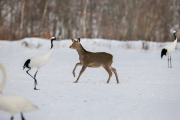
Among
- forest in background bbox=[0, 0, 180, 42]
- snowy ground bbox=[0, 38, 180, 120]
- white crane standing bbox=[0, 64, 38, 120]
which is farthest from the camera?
forest in background bbox=[0, 0, 180, 42]

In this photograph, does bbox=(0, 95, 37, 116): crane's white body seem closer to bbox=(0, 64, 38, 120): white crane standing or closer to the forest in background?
bbox=(0, 64, 38, 120): white crane standing

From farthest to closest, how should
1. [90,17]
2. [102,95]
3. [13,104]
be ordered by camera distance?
[90,17] < [102,95] < [13,104]

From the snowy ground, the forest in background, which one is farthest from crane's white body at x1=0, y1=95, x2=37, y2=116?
the forest in background

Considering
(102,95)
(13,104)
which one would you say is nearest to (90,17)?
(102,95)

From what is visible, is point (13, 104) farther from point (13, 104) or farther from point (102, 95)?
point (102, 95)

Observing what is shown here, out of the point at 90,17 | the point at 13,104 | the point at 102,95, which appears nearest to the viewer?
the point at 13,104

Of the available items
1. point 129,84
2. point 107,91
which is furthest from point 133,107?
point 129,84

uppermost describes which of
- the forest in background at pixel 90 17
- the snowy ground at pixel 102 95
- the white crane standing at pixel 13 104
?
the forest in background at pixel 90 17

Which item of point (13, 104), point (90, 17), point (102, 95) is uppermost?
point (90, 17)

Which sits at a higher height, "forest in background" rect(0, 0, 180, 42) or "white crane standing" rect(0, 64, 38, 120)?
"forest in background" rect(0, 0, 180, 42)

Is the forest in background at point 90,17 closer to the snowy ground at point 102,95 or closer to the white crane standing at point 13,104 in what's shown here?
the snowy ground at point 102,95

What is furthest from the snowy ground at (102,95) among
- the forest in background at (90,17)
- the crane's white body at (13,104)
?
the forest in background at (90,17)

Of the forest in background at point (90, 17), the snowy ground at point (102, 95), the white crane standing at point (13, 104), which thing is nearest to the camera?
the white crane standing at point (13, 104)

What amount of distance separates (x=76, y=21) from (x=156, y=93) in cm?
3912
